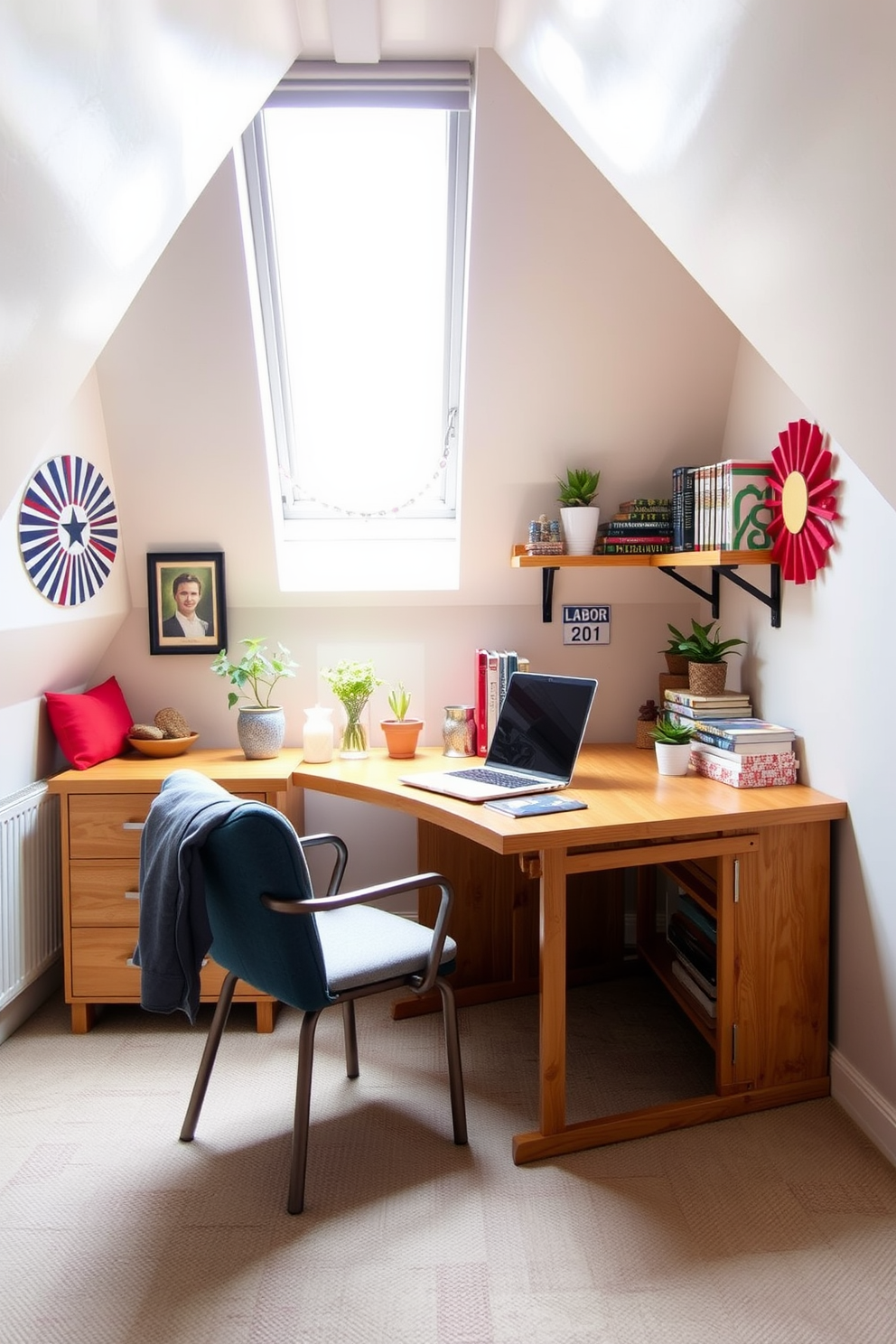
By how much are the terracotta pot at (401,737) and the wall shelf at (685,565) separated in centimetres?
62

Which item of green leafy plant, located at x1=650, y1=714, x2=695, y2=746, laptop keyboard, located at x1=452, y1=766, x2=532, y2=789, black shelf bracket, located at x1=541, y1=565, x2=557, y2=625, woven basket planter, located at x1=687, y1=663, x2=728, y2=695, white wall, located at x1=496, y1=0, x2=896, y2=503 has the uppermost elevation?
white wall, located at x1=496, y1=0, x2=896, y2=503

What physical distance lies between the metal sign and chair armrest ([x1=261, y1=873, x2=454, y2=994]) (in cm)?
141

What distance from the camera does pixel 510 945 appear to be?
3.17 metres

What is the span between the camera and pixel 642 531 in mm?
3139

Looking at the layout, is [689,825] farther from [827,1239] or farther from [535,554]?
[535,554]

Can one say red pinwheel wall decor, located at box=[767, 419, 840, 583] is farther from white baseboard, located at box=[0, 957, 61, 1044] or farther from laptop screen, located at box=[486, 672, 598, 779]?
white baseboard, located at box=[0, 957, 61, 1044]

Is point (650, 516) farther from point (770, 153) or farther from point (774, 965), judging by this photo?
point (770, 153)

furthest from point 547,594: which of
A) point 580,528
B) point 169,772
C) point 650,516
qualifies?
point 169,772

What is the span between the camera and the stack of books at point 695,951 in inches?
107

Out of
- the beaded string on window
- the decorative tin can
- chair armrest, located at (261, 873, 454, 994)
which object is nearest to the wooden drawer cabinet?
the decorative tin can

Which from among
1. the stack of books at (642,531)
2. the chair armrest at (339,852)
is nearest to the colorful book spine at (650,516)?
the stack of books at (642,531)

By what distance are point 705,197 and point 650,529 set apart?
1371 mm

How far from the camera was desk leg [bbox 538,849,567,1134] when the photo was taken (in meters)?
2.32

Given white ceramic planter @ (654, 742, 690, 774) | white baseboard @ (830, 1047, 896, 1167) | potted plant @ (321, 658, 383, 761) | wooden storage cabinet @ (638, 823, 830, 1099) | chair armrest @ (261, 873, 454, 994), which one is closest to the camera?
chair armrest @ (261, 873, 454, 994)
